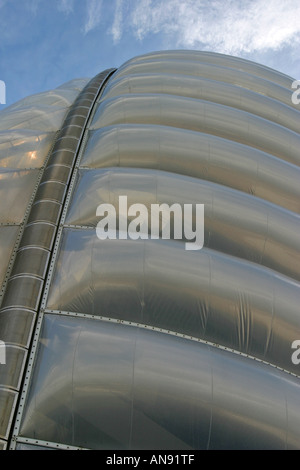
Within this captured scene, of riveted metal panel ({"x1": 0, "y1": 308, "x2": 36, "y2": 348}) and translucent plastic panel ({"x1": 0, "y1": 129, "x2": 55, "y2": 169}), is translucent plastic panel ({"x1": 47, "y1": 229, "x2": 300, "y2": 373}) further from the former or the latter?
translucent plastic panel ({"x1": 0, "y1": 129, "x2": 55, "y2": 169})

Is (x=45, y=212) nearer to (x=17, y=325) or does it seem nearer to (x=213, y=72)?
(x=17, y=325)

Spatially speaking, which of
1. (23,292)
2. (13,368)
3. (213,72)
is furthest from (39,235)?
(213,72)

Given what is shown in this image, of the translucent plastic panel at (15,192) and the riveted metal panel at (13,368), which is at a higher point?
the translucent plastic panel at (15,192)

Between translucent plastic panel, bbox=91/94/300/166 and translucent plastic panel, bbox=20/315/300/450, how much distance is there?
14.6ft

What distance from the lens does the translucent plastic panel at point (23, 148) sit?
6602 mm

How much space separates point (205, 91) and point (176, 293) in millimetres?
5619

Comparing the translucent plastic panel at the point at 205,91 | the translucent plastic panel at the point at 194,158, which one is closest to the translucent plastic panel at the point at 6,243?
the translucent plastic panel at the point at 194,158

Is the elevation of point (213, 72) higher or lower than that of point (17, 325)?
higher

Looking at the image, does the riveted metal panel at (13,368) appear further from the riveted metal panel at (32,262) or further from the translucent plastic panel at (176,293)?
the riveted metal panel at (32,262)

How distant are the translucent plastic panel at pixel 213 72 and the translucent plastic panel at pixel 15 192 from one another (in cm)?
507

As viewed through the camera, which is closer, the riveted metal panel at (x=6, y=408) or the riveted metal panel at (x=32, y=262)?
the riveted metal panel at (x=6, y=408)

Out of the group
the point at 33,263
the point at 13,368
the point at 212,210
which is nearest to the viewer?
the point at 13,368

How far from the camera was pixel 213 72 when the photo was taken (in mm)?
10172
